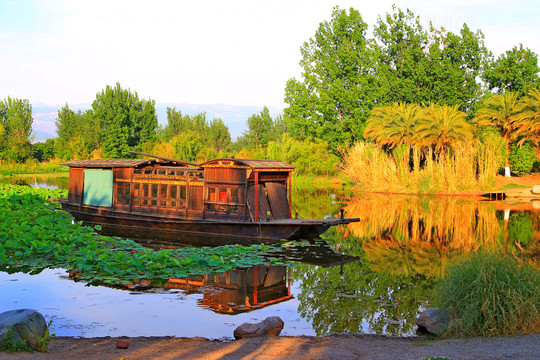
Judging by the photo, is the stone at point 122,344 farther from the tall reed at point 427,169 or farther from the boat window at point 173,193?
the tall reed at point 427,169

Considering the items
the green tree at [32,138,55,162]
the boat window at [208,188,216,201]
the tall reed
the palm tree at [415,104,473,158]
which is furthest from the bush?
the green tree at [32,138,55,162]

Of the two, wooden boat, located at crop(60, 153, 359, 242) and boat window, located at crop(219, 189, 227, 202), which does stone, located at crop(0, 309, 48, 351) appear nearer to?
wooden boat, located at crop(60, 153, 359, 242)

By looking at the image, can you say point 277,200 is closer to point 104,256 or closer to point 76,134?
point 104,256

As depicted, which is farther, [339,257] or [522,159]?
[522,159]

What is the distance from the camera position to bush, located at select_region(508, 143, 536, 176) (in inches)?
1581

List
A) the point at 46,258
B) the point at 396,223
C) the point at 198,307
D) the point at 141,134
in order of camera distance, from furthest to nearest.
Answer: the point at 141,134 → the point at 396,223 → the point at 46,258 → the point at 198,307

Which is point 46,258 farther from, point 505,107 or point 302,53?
point 302,53

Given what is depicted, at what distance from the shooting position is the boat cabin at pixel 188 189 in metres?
18.5

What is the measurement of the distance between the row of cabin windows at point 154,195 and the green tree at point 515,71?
3966 cm

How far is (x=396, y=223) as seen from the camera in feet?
75.5

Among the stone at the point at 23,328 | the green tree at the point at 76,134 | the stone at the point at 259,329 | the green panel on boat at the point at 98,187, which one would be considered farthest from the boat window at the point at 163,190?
the green tree at the point at 76,134

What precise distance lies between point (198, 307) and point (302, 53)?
51.2m

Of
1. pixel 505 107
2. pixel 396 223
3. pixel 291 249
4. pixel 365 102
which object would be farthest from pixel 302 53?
pixel 291 249

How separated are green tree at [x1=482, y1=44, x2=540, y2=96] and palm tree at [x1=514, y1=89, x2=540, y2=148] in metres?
10.3
